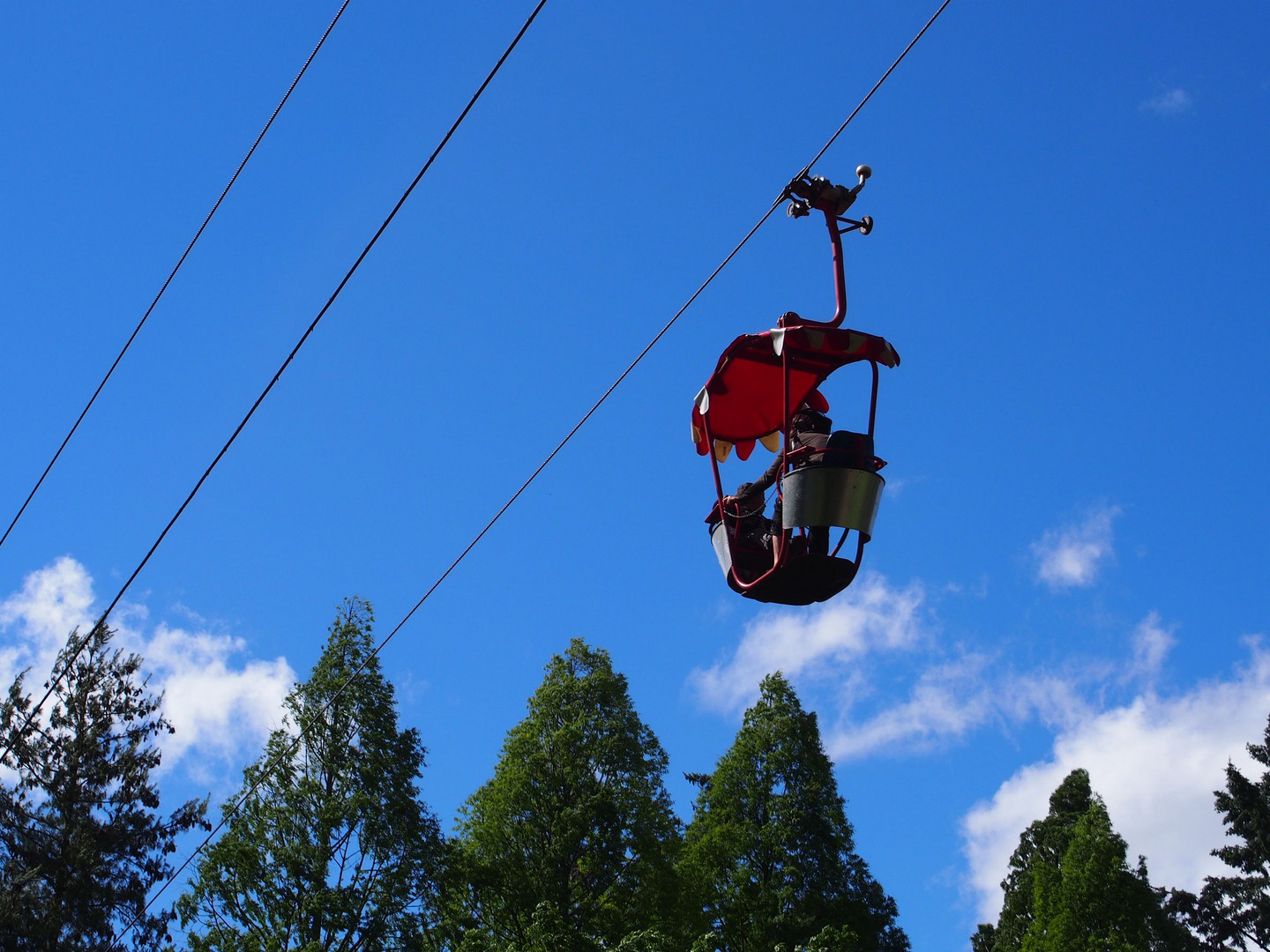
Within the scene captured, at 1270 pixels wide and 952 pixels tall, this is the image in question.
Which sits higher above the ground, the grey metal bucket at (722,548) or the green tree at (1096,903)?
the green tree at (1096,903)

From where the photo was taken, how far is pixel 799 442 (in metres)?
8.23

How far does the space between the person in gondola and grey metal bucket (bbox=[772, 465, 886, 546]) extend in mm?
75

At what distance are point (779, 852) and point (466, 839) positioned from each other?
7.87 metres

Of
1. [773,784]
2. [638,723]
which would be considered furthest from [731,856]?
[638,723]

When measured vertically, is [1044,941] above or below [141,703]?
below

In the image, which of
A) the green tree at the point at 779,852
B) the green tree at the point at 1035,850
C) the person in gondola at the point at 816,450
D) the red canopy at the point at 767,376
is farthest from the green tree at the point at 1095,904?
the person in gondola at the point at 816,450

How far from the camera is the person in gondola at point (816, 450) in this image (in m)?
7.92

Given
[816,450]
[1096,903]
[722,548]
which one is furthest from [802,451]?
[1096,903]

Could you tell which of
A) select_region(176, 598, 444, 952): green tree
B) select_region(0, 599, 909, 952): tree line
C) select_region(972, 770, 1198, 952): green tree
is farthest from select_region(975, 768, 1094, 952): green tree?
select_region(176, 598, 444, 952): green tree

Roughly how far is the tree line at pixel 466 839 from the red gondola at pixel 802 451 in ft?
46.7

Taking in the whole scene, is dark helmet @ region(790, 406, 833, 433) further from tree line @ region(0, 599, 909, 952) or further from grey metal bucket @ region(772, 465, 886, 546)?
tree line @ region(0, 599, 909, 952)

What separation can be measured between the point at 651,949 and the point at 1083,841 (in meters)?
17.4

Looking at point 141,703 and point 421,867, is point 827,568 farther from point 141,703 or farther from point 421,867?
point 141,703

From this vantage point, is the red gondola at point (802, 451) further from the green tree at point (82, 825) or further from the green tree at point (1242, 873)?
the green tree at point (1242, 873)
